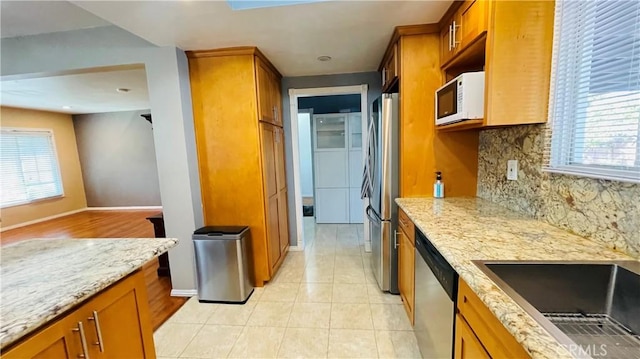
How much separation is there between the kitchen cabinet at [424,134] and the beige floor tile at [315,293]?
1.19 metres

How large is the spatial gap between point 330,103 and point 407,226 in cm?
352

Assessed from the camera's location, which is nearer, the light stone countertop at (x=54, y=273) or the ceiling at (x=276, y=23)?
the light stone countertop at (x=54, y=273)

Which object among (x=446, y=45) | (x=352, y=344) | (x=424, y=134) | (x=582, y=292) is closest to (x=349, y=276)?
(x=352, y=344)

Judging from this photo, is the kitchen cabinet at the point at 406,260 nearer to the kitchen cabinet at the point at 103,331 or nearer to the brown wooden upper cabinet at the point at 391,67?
the brown wooden upper cabinet at the point at 391,67

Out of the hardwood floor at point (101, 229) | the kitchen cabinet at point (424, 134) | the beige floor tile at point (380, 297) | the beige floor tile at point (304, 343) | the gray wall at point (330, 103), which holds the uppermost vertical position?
the gray wall at point (330, 103)

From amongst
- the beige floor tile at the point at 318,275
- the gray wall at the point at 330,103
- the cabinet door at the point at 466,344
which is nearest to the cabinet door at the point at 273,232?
the beige floor tile at the point at 318,275

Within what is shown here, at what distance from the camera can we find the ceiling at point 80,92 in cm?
357

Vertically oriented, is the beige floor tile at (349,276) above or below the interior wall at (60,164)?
below

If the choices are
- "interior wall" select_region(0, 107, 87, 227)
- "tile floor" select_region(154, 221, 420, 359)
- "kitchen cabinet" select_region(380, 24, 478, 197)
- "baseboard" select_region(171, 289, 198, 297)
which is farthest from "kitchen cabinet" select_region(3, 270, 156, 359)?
"interior wall" select_region(0, 107, 87, 227)

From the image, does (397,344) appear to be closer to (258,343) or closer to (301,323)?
(301,323)

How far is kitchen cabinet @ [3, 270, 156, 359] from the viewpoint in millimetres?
780

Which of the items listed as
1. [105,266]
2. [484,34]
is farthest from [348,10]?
[105,266]

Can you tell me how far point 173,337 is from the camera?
199 centimetres

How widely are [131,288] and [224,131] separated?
5.43 feet
